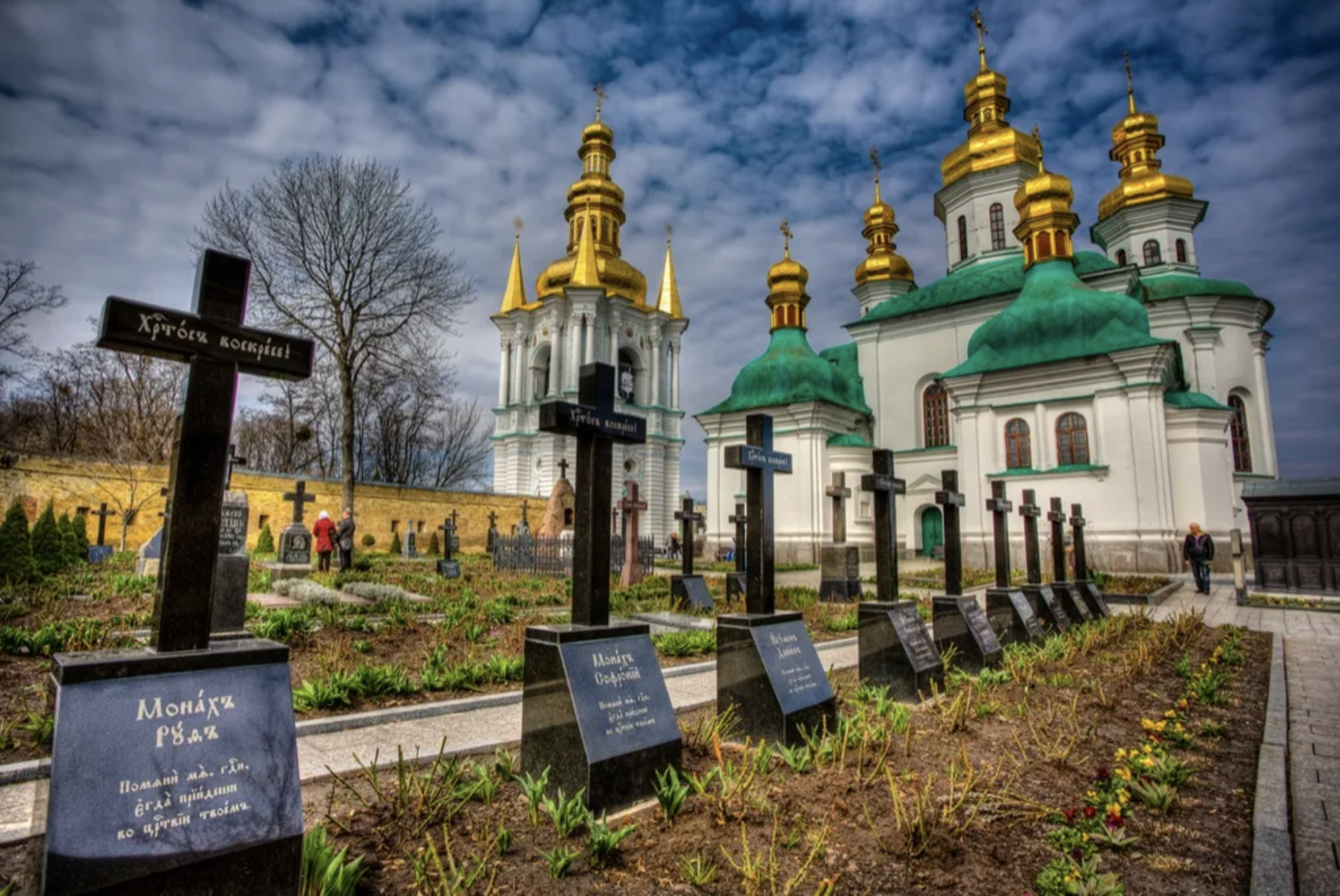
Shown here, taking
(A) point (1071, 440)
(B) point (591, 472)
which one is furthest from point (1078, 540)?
(B) point (591, 472)

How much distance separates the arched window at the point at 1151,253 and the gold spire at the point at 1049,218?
7701 millimetres

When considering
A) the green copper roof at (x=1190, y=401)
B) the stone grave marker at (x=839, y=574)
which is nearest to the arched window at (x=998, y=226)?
the green copper roof at (x=1190, y=401)

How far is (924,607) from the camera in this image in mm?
11414

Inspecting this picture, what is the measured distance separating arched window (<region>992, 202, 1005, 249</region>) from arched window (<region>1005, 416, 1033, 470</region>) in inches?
438

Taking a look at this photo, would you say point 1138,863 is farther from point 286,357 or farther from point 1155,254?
point 1155,254

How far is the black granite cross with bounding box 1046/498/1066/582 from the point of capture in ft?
Answer: 35.4

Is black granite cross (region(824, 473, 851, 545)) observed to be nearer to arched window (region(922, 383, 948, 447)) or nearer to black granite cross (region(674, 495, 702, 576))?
black granite cross (region(674, 495, 702, 576))

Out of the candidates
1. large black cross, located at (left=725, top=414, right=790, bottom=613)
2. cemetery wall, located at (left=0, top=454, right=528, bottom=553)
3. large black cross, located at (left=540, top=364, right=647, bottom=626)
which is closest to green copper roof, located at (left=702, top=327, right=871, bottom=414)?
cemetery wall, located at (left=0, top=454, right=528, bottom=553)

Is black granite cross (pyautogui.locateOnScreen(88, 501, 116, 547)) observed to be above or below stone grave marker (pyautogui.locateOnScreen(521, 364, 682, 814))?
above

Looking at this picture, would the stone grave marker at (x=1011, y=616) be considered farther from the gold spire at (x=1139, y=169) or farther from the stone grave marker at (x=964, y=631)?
the gold spire at (x=1139, y=169)

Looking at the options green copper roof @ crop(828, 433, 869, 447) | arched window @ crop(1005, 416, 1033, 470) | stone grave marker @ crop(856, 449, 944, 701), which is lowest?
stone grave marker @ crop(856, 449, 944, 701)

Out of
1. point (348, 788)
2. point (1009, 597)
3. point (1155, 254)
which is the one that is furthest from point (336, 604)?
point (1155, 254)

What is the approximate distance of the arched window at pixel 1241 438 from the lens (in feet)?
87.2

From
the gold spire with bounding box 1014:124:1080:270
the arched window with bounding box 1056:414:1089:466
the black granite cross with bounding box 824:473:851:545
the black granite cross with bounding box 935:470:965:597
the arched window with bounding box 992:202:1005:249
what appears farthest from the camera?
the arched window with bounding box 992:202:1005:249
